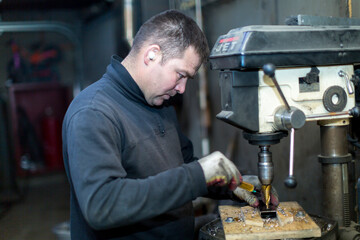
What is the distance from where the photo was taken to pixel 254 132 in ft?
3.18

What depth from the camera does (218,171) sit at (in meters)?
0.93

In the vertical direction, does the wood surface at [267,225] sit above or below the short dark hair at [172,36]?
below

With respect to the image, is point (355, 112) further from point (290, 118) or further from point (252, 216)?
point (252, 216)

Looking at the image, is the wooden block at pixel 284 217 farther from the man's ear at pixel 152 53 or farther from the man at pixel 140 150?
the man's ear at pixel 152 53

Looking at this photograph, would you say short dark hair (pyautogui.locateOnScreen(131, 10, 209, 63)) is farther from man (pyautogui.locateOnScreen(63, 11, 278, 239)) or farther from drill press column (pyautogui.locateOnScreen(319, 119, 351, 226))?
drill press column (pyautogui.locateOnScreen(319, 119, 351, 226))

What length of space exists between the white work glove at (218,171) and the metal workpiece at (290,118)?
6.3 inches

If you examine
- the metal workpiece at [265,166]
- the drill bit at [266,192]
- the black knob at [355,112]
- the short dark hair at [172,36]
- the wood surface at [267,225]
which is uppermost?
the short dark hair at [172,36]

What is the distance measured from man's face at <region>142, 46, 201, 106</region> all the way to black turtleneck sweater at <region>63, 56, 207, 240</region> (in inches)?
1.4

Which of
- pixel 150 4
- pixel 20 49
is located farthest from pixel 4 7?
pixel 150 4

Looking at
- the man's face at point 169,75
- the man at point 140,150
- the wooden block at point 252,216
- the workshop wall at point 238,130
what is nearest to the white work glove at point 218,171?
the man at point 140,150

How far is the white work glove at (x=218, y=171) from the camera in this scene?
923 millimetres

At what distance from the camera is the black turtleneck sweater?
87 centimetres

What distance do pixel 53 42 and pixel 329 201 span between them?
4.71 metres

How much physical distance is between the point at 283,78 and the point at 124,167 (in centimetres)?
46
